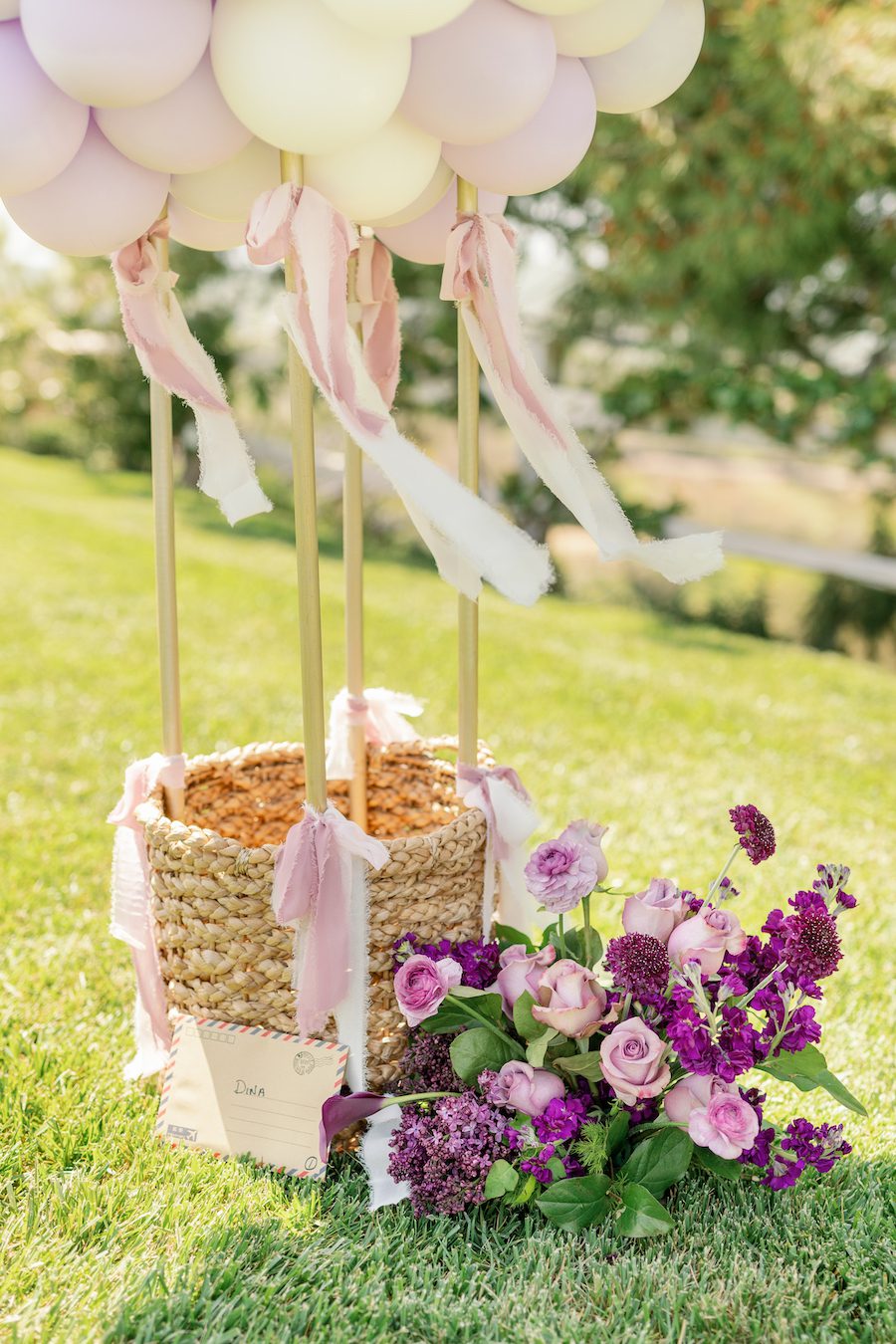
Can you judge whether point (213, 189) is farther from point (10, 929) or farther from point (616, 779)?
point (616, 779)

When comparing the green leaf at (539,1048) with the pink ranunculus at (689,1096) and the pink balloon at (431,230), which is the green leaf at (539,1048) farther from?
the pink balloon at (431,230)

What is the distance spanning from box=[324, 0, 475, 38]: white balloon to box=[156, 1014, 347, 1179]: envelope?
109 cm

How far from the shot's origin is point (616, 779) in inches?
119

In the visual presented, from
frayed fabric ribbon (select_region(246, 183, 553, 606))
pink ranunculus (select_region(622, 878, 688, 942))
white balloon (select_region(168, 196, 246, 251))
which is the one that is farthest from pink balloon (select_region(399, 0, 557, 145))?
pink ranunculus (select_region(622, 878, 688, 942))

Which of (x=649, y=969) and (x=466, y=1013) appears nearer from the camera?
(x=649, y=969)

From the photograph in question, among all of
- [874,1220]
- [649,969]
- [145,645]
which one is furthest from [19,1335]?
[145,645]

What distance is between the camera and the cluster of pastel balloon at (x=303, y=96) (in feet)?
3.76

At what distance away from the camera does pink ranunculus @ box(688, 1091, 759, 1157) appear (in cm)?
128

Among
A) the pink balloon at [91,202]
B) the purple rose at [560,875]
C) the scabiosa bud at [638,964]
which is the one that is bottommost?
the scabiosa bud at [638,964]

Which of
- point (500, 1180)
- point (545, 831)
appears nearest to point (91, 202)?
point (500, 1180)

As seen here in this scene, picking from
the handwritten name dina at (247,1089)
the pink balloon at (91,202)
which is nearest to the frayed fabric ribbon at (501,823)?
the handwritten name dina at (247,1089)

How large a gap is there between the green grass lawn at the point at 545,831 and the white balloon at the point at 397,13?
122 cm

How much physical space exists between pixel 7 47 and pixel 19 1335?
4.06ft

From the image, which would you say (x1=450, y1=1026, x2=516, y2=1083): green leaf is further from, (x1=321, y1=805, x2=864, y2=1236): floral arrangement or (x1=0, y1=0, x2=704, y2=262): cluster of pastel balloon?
(x1=0, y1=0, x2=704, y2=262): cluster of pastel balloon
